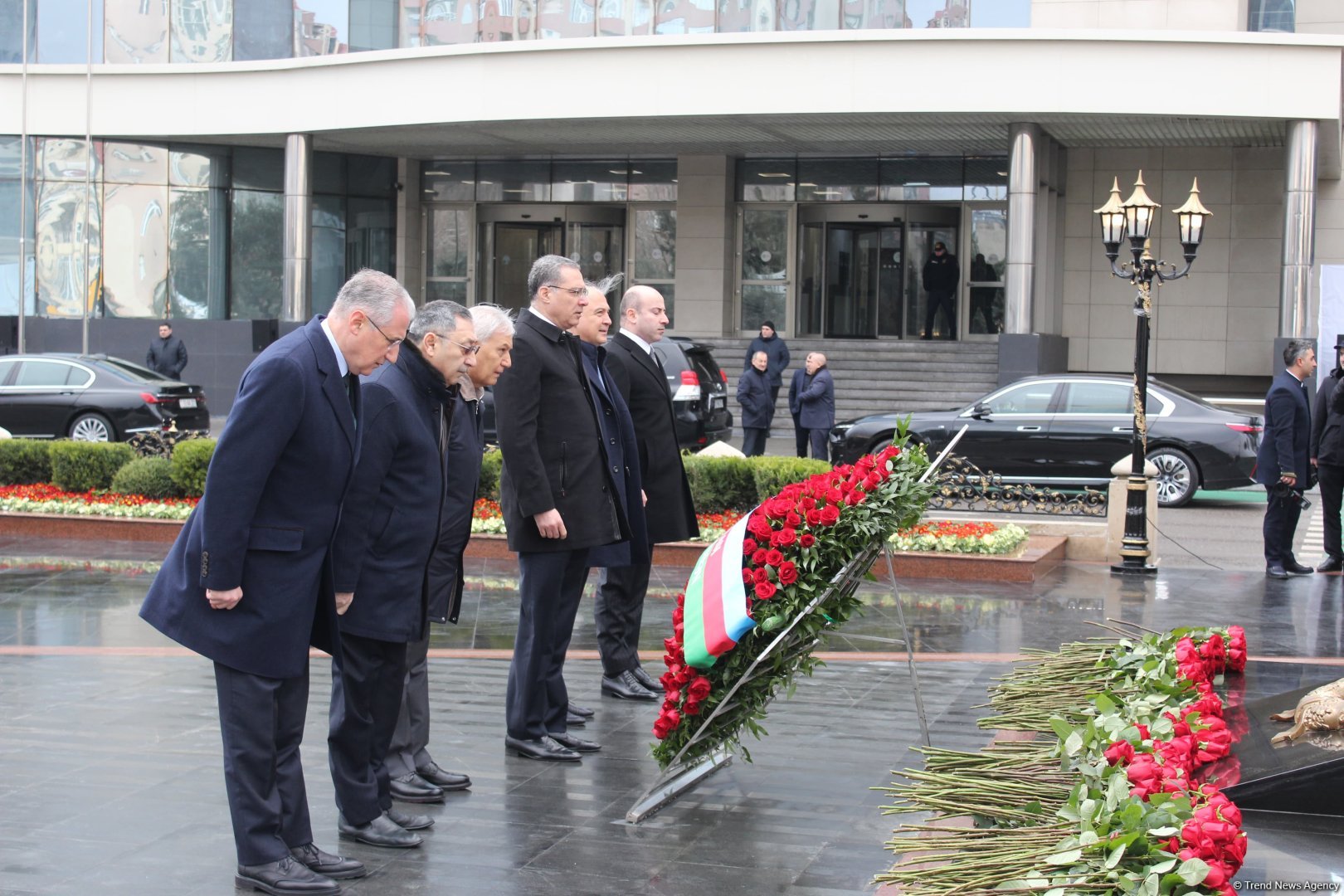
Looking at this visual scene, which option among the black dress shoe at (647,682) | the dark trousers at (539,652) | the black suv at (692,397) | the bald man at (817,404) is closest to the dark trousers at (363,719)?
the dark trousers at (539,652)

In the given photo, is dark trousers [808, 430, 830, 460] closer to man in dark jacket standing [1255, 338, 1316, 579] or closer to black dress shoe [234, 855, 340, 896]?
man in dark jacket standing [1255, 338, 1316, 579]

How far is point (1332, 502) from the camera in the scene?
12.6 metres

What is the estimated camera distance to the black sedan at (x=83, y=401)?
21016mm

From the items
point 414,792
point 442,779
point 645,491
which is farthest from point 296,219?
point 414,792

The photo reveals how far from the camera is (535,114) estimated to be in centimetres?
2681

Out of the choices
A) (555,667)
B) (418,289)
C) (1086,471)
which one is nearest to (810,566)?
(555,667)

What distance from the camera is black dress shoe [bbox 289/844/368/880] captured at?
15.7ft

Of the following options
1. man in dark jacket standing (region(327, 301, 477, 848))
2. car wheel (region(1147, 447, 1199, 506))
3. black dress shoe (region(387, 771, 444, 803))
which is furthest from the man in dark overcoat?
car wheel (region(1147, 447, 1199, 506))

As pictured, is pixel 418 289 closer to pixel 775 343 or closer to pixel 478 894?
pixel 775 343

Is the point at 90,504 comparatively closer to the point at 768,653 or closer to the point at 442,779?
the point at 442,779

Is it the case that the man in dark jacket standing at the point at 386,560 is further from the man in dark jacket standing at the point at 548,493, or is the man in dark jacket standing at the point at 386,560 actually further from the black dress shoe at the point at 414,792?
the man in dark jacket standing at the point at 548,493

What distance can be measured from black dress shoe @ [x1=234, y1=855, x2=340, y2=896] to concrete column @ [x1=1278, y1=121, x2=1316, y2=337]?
73.1 feet

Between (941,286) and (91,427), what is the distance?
54.6ft

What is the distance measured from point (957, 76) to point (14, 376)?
1559 centimetres
